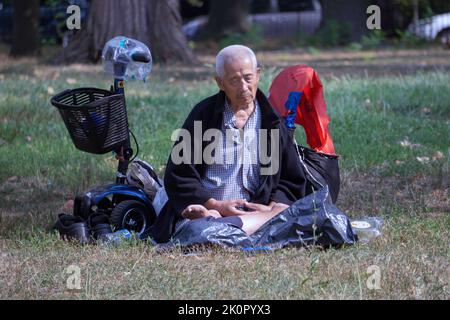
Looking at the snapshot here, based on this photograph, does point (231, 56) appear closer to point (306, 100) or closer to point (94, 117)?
point (306, 100)

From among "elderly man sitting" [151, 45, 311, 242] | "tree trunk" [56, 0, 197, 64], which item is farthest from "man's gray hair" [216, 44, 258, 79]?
"tree trunk" [56, 0, 197, 64]

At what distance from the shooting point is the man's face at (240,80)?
533cm

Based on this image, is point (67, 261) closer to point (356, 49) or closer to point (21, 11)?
point (21, 11)

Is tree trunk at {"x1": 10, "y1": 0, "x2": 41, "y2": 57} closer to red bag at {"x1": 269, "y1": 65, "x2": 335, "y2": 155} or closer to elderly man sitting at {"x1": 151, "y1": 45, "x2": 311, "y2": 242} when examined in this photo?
red bag at {"x1": 269, "y1": 65, "x2": 335, "y2": 155}

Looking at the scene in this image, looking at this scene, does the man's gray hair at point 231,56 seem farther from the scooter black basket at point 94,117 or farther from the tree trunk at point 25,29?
the tree trunk at point 25,29

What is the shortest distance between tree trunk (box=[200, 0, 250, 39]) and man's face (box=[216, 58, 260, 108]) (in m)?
21.2

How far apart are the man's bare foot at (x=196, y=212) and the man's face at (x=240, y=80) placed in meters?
0.64

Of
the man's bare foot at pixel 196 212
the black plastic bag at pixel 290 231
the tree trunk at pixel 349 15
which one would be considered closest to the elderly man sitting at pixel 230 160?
the man's bare foot at pixel 196 212

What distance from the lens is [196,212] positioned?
17.7ft

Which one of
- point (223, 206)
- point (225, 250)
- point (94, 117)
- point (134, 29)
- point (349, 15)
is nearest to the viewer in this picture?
point (225, 250)

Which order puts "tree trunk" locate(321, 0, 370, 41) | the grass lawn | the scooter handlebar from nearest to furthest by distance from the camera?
the grass lawn → the scooter handlebar → "tree trunk" locate(321, 0, 370, 41)

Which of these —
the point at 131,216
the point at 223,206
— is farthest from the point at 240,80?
the point at 131,216

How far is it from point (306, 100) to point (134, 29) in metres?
9.64

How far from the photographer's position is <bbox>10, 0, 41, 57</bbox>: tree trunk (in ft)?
64.7
